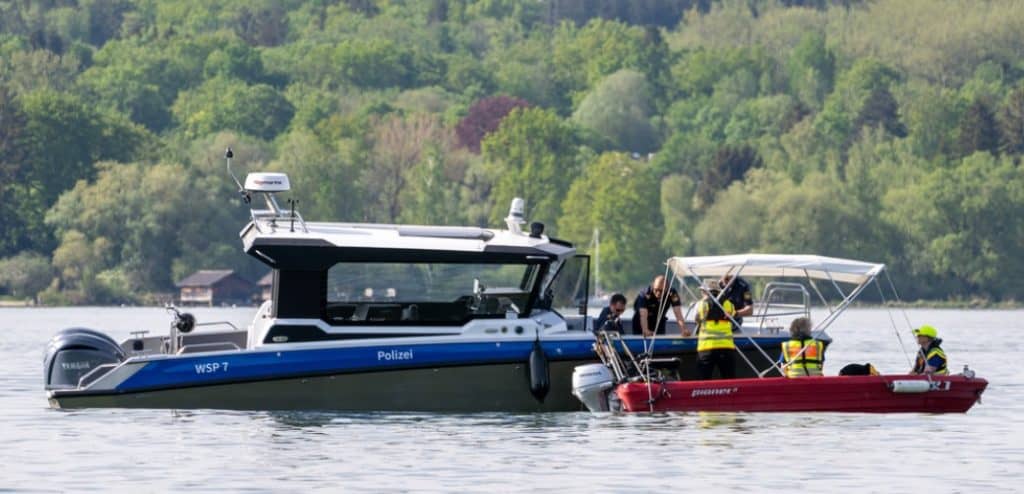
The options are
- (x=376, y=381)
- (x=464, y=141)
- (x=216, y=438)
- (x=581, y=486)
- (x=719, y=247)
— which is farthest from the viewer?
(x=464, y=141)

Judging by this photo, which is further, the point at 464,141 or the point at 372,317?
the point at 464,141

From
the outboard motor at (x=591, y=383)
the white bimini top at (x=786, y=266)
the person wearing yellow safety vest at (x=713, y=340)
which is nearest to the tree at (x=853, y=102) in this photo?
the white bimini top at (x=786, y=266)

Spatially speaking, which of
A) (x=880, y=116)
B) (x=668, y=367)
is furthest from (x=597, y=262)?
(x=668, y=367)

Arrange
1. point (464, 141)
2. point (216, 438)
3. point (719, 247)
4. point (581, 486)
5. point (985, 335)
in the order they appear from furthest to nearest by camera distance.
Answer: point (464, 141)
point (719, 247)
point (985, 335)
point (216, 438)
point (581, 486)

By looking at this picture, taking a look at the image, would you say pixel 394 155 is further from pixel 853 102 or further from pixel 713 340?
pixel 713 340

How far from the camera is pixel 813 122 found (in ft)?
534

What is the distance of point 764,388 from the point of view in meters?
28.2

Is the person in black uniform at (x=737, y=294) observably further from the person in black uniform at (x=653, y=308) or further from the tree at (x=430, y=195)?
the tree at (x=430, y=195)

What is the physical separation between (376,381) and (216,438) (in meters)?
2.59

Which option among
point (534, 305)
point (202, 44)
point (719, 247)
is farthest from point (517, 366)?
point (202, 44)

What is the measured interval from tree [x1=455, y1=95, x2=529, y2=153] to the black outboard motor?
Result: 418ft

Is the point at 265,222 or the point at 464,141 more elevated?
the point at 464,141

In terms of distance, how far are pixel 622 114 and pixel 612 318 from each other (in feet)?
470

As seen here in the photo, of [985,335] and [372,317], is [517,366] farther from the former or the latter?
[985,335]
